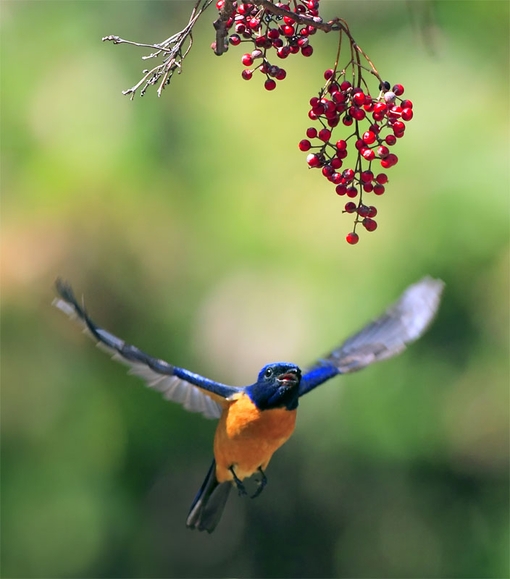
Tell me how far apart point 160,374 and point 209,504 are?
93 cm

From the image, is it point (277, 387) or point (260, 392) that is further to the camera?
point (260, 392)

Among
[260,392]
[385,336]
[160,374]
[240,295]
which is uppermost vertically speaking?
[240,295]

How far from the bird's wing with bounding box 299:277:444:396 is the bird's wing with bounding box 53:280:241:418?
36cm

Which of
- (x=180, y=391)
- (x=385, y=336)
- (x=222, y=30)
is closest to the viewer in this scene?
(x=222, y=30)

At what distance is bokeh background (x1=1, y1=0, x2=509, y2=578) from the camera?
5.60 m

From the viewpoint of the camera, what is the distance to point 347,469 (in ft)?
19.4

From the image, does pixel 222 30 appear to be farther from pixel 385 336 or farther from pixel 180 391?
pixel 385 336

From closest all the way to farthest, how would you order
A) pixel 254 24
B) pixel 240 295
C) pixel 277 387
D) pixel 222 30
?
pixel 222 30 < pixel 254 24 < pixel 277 387 < pixel 240 295

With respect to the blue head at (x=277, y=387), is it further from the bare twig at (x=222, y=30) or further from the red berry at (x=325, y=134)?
the bare twig at (x=222, y=30)

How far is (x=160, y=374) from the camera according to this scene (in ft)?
9.77

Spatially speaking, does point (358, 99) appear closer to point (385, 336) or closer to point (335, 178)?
point (335, 178)

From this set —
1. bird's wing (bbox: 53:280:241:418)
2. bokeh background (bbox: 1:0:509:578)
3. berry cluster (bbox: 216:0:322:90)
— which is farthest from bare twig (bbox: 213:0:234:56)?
bokeh background (bbox: 1:0:509:578)

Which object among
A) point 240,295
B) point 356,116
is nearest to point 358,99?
point 356,116

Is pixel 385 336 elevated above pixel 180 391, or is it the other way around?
pixel 385 336
